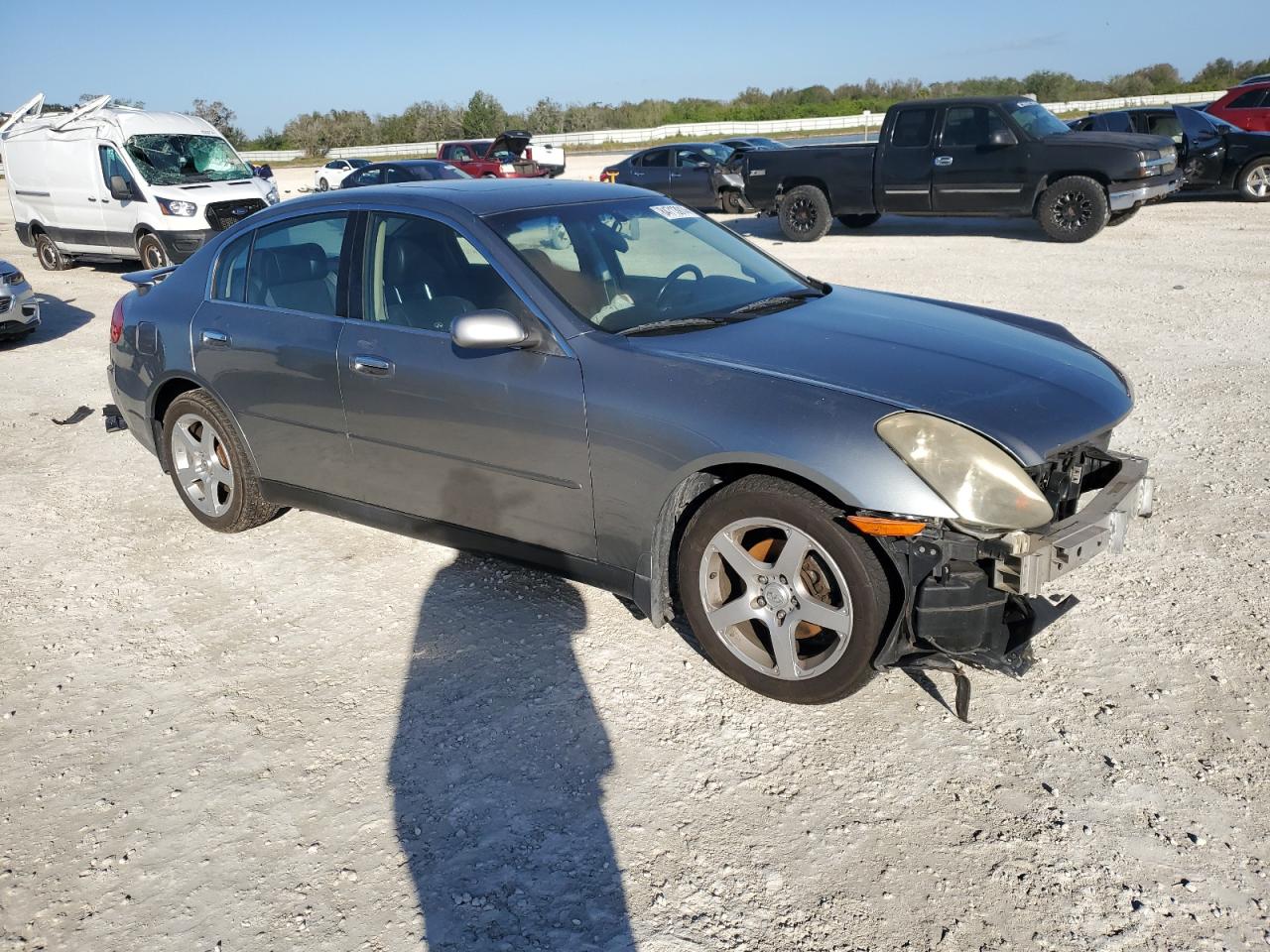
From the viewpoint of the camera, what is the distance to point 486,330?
3.63 meters

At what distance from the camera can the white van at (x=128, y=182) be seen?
14148 millimetres

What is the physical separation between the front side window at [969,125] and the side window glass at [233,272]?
1164cm

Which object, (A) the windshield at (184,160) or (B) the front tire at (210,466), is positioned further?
(A) the windshield at (184,160)

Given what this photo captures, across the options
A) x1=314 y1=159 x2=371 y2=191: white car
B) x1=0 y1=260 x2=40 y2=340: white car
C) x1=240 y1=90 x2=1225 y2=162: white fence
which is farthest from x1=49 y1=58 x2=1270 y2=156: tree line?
x1=0 y1=260 x2=40 y2=340: white car

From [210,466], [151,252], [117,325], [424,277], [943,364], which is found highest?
[151,252]

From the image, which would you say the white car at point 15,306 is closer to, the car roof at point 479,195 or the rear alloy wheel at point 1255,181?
the car roof at point 479,195

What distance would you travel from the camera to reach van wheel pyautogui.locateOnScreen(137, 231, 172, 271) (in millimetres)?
14266

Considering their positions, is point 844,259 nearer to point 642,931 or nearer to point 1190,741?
point 1190,741

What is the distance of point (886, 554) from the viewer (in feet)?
10.3

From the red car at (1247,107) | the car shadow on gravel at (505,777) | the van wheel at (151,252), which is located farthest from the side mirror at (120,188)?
the red car at (1247,107)

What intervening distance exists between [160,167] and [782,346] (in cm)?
1376

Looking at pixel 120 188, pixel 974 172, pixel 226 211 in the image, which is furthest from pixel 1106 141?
pixel 120 188

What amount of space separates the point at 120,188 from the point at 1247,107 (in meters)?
18.7

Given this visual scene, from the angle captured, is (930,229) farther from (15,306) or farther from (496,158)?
(496,158)
